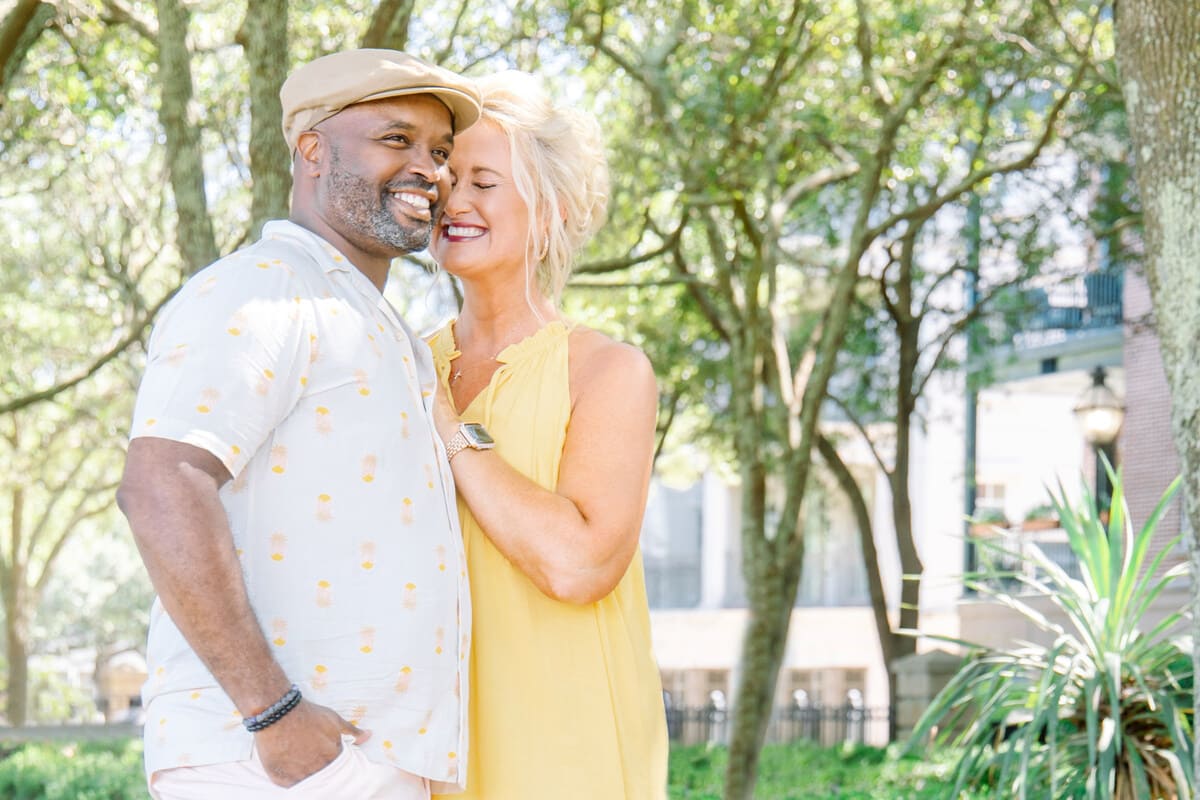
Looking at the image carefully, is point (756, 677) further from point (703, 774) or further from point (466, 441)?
point (466, 441)

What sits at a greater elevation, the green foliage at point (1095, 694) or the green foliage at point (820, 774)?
the green foliage at point (1095, 694)

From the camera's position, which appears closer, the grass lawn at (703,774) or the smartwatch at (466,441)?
the smartwatch at (466,441)

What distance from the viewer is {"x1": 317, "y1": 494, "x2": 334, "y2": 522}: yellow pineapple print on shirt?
2.50 meters

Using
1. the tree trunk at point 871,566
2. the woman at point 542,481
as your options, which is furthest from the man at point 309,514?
the tree trunk at point 871,566

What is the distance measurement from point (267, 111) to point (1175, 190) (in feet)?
10.1

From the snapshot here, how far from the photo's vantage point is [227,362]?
239 cm

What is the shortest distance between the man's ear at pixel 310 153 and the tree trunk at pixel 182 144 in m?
2.90

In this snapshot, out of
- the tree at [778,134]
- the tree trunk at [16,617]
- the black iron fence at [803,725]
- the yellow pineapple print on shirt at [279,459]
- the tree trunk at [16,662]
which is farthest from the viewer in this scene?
the tree trunk at [16,617]

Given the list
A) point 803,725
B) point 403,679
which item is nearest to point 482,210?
point 403,679

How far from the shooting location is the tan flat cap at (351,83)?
2760 millimetres

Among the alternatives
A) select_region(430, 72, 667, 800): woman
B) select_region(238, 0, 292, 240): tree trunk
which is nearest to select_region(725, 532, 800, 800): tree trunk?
select_region(238, 0, 292, 240): tree trunk

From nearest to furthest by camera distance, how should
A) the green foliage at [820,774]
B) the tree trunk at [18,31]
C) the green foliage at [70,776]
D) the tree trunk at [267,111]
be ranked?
the tree trunk at [267,111] < the tree trunk at [18,31] < the green foliage at [820,774] < the green foliage at [70,776]

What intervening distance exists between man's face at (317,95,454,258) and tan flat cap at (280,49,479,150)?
3 cm

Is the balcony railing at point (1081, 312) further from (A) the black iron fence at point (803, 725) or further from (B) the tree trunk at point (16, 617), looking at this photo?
(B) the tree trunk at point (16, 617)
